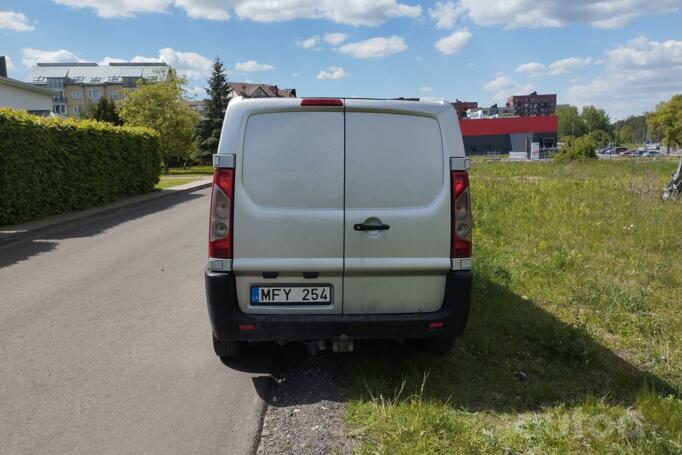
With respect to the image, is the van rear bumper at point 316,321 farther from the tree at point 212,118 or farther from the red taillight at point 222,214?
the tree at point 212,118

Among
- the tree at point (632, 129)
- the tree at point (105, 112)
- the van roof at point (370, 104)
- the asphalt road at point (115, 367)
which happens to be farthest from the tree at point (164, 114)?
the tree at point (632, 129)

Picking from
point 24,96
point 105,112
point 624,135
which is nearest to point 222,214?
point 24,96

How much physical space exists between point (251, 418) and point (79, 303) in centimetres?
353

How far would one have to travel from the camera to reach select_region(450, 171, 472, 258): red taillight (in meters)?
3.68

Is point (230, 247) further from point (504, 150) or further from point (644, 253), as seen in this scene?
point (504, 150)

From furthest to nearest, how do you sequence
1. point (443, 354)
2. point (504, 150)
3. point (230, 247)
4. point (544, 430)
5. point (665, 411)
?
1. point (504, 150)
2. point (443, 354)
3. point (230, 247)
4. point (665, 411)
5. point (544, 430)

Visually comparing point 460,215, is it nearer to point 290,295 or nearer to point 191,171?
point 290,295

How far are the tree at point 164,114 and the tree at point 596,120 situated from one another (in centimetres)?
12090

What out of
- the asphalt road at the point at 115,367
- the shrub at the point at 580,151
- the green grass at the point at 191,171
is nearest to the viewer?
the asphalt road at the point at 115,367

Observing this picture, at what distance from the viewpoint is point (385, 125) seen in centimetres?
367

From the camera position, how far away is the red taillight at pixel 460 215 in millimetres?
3680

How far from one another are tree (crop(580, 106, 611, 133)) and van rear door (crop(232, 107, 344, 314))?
484 feet

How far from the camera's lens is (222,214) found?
3.59m

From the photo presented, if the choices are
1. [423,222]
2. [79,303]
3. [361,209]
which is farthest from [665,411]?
[79,303]
